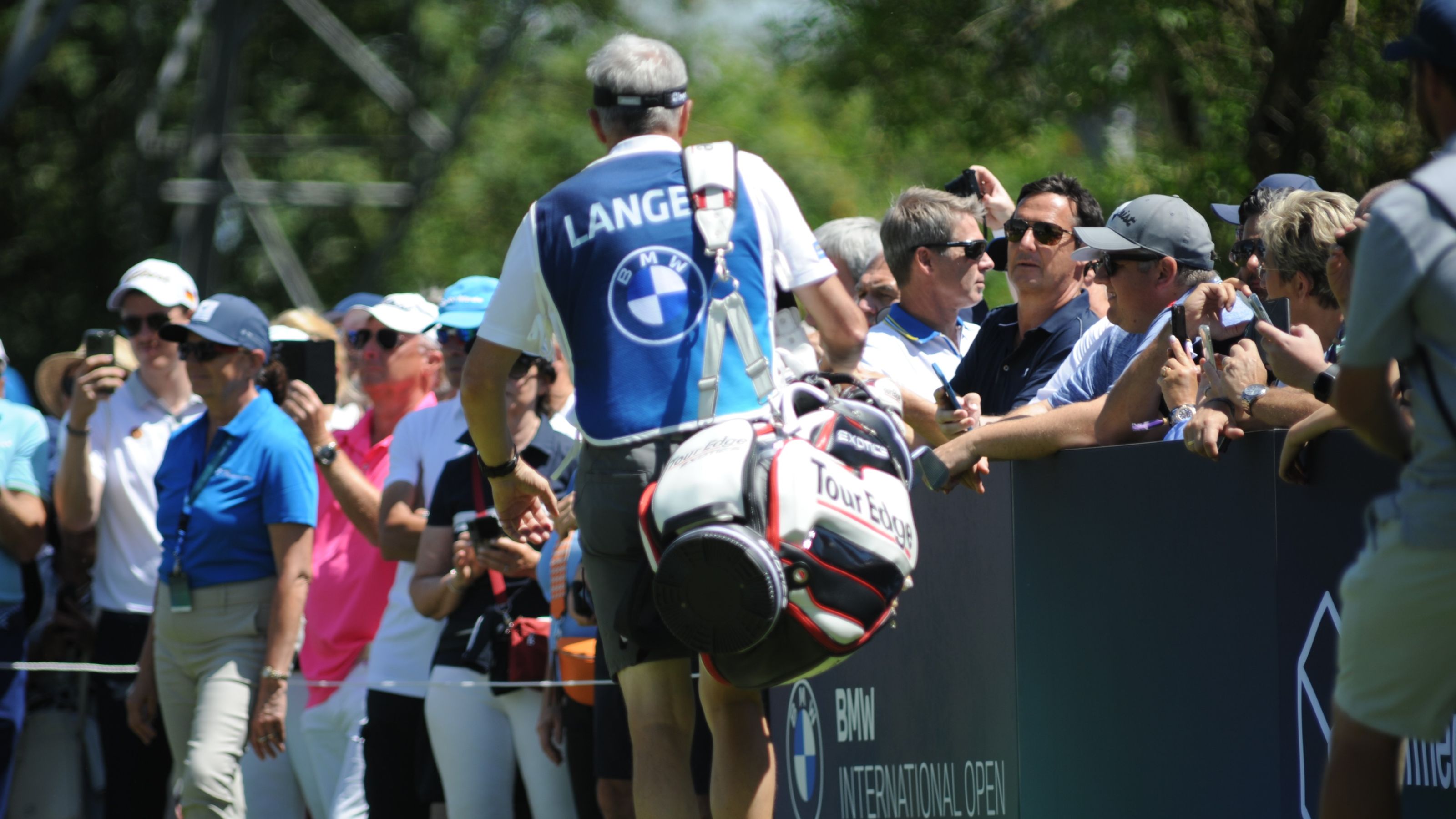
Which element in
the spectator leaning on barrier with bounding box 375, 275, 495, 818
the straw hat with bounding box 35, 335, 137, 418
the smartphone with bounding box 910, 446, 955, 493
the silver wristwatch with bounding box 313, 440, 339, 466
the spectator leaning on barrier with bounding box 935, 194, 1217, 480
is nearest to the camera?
the smartphone with bounding box 910, 446, 955, 493

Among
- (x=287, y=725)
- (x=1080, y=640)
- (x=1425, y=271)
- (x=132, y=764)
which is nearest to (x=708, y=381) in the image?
(x=1080, y=640)

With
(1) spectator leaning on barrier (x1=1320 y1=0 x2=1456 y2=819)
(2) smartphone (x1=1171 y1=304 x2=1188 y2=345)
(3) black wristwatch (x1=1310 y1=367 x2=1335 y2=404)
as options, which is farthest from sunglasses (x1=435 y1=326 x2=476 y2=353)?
(1) spectator leaning on barrier (x1=1320 y1=0 x2=1456 y2=819)

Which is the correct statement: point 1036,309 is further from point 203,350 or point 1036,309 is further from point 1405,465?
point 203,350

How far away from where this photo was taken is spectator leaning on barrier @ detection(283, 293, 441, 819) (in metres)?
7.34

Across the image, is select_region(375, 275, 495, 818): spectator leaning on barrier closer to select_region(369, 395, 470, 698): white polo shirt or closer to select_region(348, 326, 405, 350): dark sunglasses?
select_region(369, 395, 470, 698): white polo shirt

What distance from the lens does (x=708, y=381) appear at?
4.38 m

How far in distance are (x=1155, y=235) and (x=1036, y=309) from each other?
2.34ft

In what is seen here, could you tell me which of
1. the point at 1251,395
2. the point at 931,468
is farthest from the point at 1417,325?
the point at 931,468

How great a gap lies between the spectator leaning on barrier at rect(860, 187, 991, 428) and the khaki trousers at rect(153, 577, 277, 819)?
8.64 feet

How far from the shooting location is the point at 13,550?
314 inches

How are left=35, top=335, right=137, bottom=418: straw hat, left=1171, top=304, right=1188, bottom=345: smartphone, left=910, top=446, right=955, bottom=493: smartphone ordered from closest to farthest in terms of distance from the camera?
left=910, top=446, right=955, bottom=493: smartphone → left=1171, top=304, right=1188, bottom=345: smartphone → left=35, top=335, right=137, bottom=418: straw hat

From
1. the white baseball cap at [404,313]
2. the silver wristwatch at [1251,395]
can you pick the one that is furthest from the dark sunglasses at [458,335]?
the silver wristwatch at [1251,395]

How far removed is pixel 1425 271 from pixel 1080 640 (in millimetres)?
2074

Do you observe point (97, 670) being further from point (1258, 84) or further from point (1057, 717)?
point (1258, 84)
